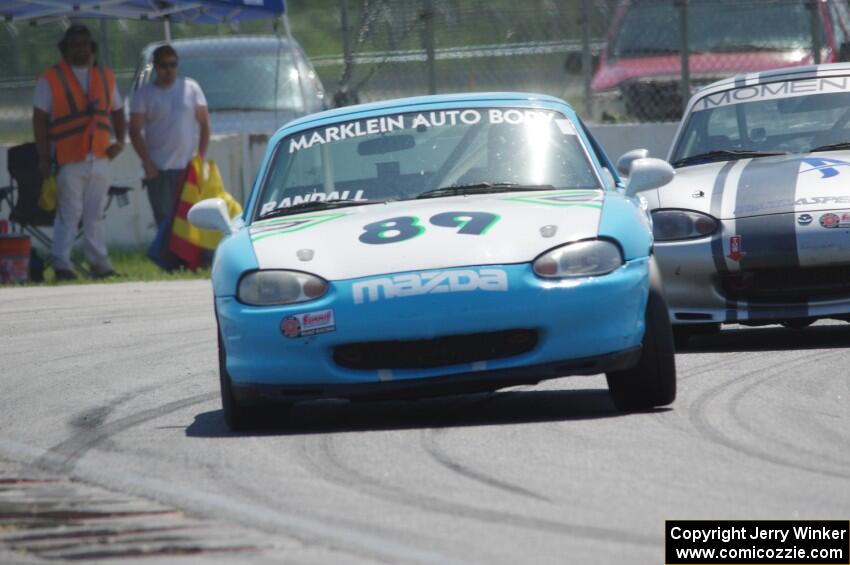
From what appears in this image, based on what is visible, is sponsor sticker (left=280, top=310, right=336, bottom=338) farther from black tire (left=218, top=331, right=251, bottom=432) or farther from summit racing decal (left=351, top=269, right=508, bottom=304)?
black tire (left=218, top=331, right=251, bottom=432)

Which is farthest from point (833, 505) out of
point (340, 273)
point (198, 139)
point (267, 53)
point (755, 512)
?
point (267, 53)

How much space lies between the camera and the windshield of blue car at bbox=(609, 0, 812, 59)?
48.8 feet

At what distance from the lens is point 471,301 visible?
5688 mm

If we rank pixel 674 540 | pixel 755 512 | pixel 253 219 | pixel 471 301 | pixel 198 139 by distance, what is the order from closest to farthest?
pixel 674 540
pixel 755 512
pixel 471 301
pixel 253 219
pixel 198 139

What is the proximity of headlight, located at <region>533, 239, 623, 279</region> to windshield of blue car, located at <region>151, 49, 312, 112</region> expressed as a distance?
1120cm

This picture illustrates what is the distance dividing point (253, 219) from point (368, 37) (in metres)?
9.03

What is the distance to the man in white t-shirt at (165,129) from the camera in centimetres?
1478

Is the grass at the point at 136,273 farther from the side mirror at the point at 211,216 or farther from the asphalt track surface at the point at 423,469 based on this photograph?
the side mirror at the point at 211,216

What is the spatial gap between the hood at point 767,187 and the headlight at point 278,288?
9.31 ft

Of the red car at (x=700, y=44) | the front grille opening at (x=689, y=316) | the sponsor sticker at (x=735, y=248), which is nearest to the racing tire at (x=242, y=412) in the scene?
the front grille opening at (x=689, y=316)

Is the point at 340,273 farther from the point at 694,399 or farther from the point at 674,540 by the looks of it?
the point at 674,540

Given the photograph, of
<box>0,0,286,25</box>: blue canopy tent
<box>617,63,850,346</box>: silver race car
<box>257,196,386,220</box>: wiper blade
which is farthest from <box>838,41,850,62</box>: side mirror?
<box>257,196,386,220</box>: wiper blade

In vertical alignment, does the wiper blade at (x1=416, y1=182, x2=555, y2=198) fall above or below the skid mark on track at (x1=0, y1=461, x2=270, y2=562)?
above

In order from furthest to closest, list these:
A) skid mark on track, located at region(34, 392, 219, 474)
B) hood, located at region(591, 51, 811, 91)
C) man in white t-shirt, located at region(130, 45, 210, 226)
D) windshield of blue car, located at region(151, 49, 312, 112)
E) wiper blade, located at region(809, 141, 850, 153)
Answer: windshield of blue car, located at region(151, 49, 312, 112) < hood, located at region(591, 51, 811, 91) < man in white t-shirt, located at region(130, 45, 210, 226) < wiper blade, located at region(809, 141, 850, 153) < skid mark on track, located at region(34, 392, 219, 474)
